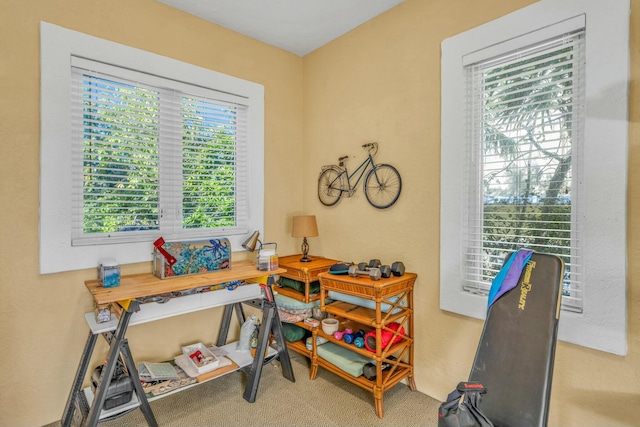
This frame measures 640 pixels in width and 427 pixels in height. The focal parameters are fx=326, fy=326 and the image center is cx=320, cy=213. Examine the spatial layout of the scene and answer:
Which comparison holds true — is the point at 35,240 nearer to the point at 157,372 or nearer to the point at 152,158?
the point at 152,158

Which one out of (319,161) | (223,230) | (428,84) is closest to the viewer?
(428,84)

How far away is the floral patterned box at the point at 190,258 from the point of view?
86.0 inches

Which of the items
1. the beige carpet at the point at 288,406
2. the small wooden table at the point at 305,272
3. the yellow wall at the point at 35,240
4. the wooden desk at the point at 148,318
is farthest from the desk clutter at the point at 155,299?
the beige carpet at the point at 288,406

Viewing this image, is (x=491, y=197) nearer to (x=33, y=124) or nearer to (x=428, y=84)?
(x=428, y=84)

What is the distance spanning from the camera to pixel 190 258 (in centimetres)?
227

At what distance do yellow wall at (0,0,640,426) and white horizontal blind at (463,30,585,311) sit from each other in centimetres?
22

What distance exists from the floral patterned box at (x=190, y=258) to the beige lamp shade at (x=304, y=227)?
634mm

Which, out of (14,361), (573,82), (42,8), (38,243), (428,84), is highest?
(42,8)

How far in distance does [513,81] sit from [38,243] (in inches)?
120

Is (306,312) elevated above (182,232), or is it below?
below

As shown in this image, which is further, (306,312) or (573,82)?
(306,312)

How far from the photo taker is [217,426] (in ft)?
6.61

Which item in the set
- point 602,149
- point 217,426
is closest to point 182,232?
point 217,426

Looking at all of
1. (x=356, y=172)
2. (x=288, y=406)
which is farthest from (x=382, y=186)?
(x=288, y=406)
